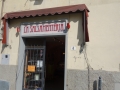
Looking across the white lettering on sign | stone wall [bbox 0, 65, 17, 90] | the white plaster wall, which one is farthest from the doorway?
the white plaster wall

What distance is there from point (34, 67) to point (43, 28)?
5.65ft

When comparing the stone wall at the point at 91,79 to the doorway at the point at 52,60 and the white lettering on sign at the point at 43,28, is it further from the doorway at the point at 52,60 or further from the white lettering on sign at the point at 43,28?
the white lettering on sign at the point at 43,28

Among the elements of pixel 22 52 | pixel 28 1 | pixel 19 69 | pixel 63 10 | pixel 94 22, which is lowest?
pixel 19 69

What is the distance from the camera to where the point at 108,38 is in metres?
5.71

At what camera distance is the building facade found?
18.6 ft

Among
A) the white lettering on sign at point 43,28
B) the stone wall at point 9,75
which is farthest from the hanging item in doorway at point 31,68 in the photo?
the white lettering on sign at point 43,28

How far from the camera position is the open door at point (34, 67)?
686 cm

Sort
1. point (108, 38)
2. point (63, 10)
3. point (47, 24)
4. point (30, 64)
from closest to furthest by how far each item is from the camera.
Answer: point (108, 38), point (63, 10), point (47, 24), point (30, 64)

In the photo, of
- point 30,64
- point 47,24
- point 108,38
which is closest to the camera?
point 108,38

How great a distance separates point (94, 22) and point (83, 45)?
3.11 feet

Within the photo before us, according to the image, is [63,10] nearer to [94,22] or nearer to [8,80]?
[94,22]

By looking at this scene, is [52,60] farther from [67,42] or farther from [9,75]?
[67,42]

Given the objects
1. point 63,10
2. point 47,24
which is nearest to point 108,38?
point 63,10

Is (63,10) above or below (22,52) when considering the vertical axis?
above
